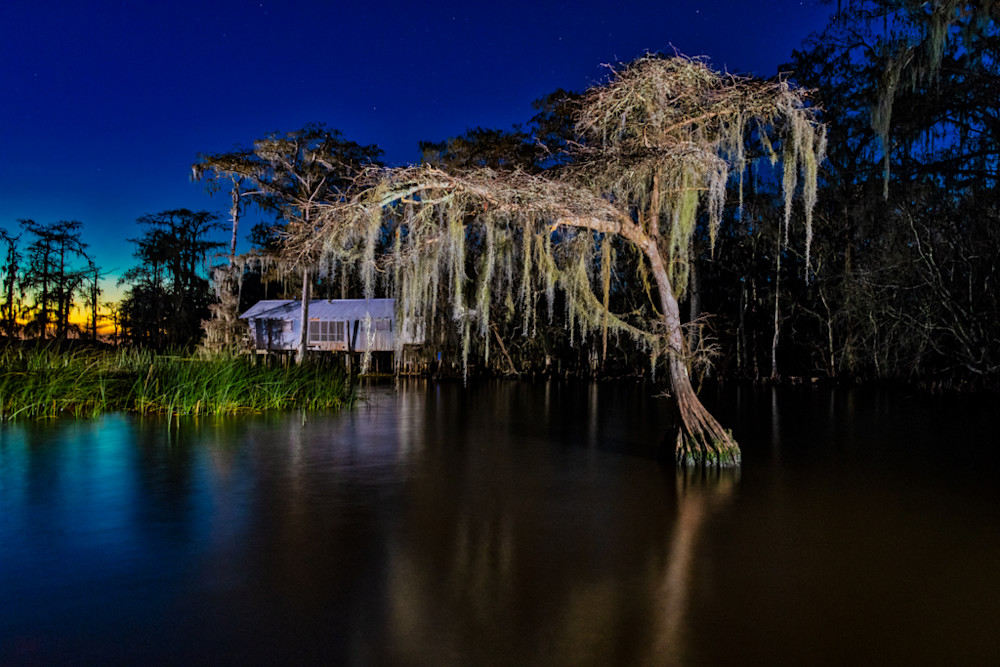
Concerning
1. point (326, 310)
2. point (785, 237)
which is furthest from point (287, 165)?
point (785, 237)

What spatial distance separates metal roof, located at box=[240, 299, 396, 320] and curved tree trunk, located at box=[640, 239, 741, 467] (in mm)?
23148

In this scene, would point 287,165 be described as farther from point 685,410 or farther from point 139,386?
point 685,410

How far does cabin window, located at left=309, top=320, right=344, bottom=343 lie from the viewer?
108ft

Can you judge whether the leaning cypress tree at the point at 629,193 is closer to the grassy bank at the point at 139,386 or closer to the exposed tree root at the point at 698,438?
the exposed tree root at the point at 698,438

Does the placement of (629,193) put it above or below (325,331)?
above

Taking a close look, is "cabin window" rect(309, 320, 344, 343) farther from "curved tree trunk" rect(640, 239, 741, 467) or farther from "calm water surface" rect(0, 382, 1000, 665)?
"curved tree trunk" rect(640, 239, 741, 467)

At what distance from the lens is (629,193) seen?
9719 millimetres

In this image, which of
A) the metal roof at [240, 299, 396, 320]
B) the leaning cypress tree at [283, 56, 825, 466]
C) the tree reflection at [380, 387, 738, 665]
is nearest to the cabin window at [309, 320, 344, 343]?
the metal roof at [240, 299, 396, 320]

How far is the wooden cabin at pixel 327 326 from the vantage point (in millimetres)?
32344

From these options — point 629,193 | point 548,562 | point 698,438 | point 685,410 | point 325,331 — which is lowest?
point 548,562

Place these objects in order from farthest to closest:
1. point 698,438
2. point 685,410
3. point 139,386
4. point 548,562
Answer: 1. point 139,386
2. point 698,438
3. point 685,410
4. point 548,562

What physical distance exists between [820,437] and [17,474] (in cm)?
1350

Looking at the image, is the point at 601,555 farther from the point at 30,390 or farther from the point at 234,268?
the point at 234,268

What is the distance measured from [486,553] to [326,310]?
28.2 metres
